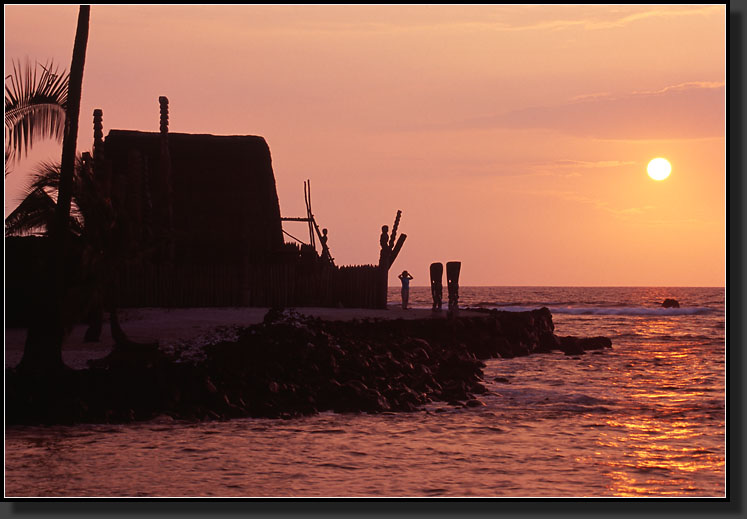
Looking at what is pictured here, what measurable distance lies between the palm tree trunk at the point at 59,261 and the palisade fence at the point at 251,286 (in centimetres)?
1259

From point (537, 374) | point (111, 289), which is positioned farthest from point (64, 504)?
point (537, 374)

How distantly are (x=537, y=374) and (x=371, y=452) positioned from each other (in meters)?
12.4

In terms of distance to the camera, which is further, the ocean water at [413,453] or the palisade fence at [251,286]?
the palisade fence at [251,286]

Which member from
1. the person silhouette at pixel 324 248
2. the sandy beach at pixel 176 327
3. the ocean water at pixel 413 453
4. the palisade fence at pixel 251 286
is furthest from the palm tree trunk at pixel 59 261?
the person silhouette at pixel 324 248

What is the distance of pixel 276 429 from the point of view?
15.2 metres

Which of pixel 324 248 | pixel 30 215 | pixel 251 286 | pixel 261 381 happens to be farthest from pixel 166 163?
pixel 261 381

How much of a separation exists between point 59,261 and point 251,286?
15.7 m

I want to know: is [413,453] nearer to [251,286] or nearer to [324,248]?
[251,286]

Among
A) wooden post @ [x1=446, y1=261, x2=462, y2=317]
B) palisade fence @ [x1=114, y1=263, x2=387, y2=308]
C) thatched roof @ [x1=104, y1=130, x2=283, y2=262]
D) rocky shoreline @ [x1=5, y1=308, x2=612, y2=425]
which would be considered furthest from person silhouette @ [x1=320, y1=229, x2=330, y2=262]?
rocky shoreline @ [x1=5, y1=308, x2=612, y2=425]

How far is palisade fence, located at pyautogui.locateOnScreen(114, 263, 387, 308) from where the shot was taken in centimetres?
2864

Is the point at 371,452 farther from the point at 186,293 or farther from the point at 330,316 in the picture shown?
the point at 186,293

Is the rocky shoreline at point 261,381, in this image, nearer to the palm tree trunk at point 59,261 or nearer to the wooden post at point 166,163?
the palm tree trunk at point 59,261

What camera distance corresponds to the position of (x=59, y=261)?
1414 cm

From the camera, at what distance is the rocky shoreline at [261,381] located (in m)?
15.1
